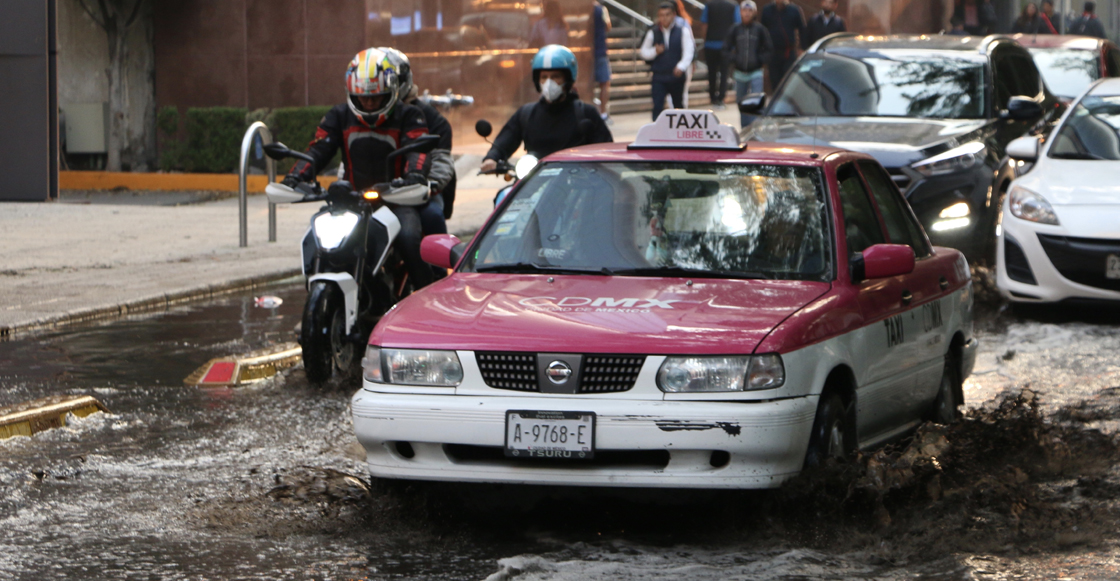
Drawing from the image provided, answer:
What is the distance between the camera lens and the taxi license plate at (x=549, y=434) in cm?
541

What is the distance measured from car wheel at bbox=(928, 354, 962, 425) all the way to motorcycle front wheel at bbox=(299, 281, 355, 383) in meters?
3.16

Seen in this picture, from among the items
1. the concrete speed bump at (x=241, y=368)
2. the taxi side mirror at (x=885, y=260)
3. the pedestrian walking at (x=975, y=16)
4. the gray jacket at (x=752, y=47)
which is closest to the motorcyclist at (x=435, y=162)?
the concrete speed bump at (x=241, y=368)

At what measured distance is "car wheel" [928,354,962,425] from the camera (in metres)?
7.25

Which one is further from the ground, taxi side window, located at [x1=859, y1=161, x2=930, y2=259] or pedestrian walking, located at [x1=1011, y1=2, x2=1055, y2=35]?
pedestrian walking, located at [x1=1011, y1=2, x2=1055, y2=35]

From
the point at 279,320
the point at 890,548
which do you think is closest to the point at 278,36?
the point at 279,320

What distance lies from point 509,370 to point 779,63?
64.9ft

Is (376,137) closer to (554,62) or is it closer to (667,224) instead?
(554,62)

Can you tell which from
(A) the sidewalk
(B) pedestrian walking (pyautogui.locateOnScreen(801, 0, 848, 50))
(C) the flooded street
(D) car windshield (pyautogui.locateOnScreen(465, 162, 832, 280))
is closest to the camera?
(C) the flooded street

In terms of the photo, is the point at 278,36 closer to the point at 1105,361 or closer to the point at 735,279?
the point at 1105,361

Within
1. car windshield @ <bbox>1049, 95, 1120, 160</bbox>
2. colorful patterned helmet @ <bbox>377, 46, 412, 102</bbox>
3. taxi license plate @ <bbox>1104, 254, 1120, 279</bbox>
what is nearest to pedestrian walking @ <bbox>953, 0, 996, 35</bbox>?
car windshield @ <bbox>1049, 95, 1120, 160</bbox>

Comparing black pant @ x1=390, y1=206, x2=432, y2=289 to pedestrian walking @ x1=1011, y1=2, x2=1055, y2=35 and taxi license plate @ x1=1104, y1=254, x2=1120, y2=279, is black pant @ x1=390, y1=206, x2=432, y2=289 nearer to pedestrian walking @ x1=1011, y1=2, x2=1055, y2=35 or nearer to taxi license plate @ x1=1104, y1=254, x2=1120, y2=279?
taxi license plate @ x1=1104, y1=254, x2=1120, y2=279

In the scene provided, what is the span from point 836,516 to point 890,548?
264 mm

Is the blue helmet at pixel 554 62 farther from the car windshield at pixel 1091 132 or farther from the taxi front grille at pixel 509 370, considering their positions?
the taxi front grille at pixel 509 370

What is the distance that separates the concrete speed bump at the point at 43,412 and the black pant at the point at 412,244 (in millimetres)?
2033
